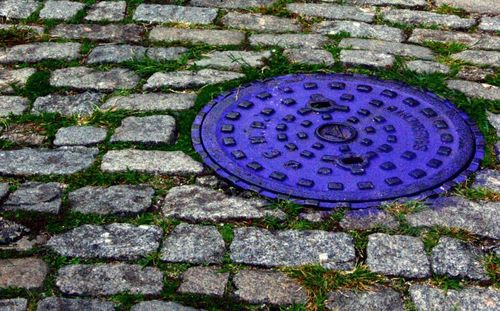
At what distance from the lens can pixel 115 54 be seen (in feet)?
14.4

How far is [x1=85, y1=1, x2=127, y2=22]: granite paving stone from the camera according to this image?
15.7 feet

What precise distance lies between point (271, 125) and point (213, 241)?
2.77ft

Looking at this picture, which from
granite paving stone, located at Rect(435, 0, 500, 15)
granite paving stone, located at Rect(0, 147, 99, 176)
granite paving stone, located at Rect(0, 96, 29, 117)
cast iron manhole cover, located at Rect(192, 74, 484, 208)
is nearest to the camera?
cast iron manhole cover, located at Rect(192, 74, 484, 208)

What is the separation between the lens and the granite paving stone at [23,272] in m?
2.81

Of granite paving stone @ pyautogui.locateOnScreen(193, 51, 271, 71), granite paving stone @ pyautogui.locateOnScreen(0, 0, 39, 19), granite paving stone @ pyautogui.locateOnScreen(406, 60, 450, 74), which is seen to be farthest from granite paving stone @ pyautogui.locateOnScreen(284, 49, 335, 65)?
granite paving stone @ pyautogui.locateOnScreen(0, 0, 39, 19)

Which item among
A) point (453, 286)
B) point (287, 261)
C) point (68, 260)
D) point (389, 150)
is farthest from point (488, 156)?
point (68, 260)

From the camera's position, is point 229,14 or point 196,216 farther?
point 229,14

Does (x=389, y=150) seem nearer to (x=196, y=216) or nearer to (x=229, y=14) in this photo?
(x=196, y=216)

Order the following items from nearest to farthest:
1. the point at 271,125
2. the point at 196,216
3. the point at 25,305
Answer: the point at 25,305
the point at 196,216
the point at 271,125

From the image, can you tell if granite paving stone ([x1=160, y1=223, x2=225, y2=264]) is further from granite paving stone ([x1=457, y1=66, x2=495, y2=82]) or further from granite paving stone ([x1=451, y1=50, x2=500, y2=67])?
granite paving stone ([x1=451, y1=50, x2=500, y2=67])

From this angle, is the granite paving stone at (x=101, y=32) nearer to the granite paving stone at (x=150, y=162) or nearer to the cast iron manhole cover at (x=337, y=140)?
the cast iron manhole cover at (x=337, y=140)

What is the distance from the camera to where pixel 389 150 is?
354 cm

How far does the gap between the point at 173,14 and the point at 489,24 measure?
1784 mm

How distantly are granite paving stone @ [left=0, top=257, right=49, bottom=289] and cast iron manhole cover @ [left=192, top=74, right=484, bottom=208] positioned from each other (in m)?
0.85
